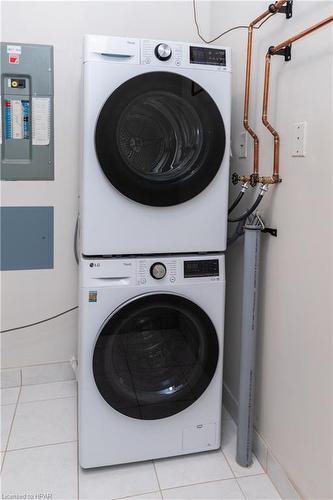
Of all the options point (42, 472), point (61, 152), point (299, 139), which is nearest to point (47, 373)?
point (42, 472)

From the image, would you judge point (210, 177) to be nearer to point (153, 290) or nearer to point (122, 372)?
point (153, 290)

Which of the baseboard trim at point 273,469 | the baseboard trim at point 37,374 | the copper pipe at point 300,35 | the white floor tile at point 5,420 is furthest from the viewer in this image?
the baseboard trim at point 37,374

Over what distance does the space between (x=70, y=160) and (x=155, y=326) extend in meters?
1.10

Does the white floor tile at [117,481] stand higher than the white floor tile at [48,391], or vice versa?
the white floor tile at [48,391]

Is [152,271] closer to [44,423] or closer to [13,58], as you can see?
[44,423]

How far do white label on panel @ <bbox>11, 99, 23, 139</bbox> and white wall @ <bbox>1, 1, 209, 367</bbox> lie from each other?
0.62 feet

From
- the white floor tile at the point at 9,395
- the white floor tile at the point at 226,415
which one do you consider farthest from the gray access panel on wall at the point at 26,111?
the white floor tile at the point at 226,415

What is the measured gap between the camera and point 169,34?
2465mm

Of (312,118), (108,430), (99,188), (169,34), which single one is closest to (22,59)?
(169,34)

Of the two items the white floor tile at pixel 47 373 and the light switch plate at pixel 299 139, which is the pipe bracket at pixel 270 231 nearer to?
the light switch plate at pixel 299 139

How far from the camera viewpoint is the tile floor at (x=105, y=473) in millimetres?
1731

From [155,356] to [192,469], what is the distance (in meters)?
0.51

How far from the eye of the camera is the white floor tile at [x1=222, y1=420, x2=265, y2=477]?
73.4 inches

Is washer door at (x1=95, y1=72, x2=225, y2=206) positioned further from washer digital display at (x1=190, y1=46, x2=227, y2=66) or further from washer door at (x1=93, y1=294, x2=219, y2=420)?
washer door at (x1=93, y1=294, x2=219, y2=420)
